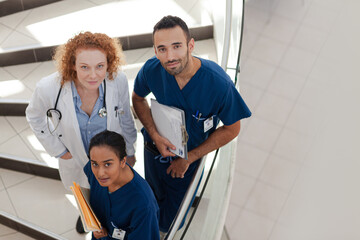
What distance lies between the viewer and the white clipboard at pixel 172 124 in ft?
6.63

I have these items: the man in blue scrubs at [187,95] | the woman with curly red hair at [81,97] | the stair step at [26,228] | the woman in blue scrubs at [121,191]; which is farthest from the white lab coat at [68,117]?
the stair step at [26,228]

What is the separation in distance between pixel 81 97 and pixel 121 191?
0.61 metres

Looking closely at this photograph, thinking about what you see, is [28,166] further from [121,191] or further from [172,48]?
[172,48]

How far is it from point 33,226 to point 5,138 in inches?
32.3

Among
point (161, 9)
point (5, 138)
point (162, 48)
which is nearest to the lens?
point (162, 48)

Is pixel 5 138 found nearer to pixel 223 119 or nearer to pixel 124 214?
pixel 124 214

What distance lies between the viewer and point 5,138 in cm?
338

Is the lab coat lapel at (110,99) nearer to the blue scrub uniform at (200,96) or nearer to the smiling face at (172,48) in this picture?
the blue scrub uniform at (200,96)

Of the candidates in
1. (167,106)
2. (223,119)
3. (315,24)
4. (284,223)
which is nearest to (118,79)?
(167,106)

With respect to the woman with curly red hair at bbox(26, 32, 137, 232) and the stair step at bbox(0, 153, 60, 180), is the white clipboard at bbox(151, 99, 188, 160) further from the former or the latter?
the stair step at bbox(0, 153, 60, 180)

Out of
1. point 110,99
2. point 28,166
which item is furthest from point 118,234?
point 28,166

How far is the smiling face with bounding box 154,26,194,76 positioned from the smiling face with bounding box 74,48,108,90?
1.20 ft

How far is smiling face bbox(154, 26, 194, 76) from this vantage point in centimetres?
186

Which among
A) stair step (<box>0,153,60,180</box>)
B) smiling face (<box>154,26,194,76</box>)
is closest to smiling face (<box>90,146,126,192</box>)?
smiling face (<box>154,26,194,76</box>)
